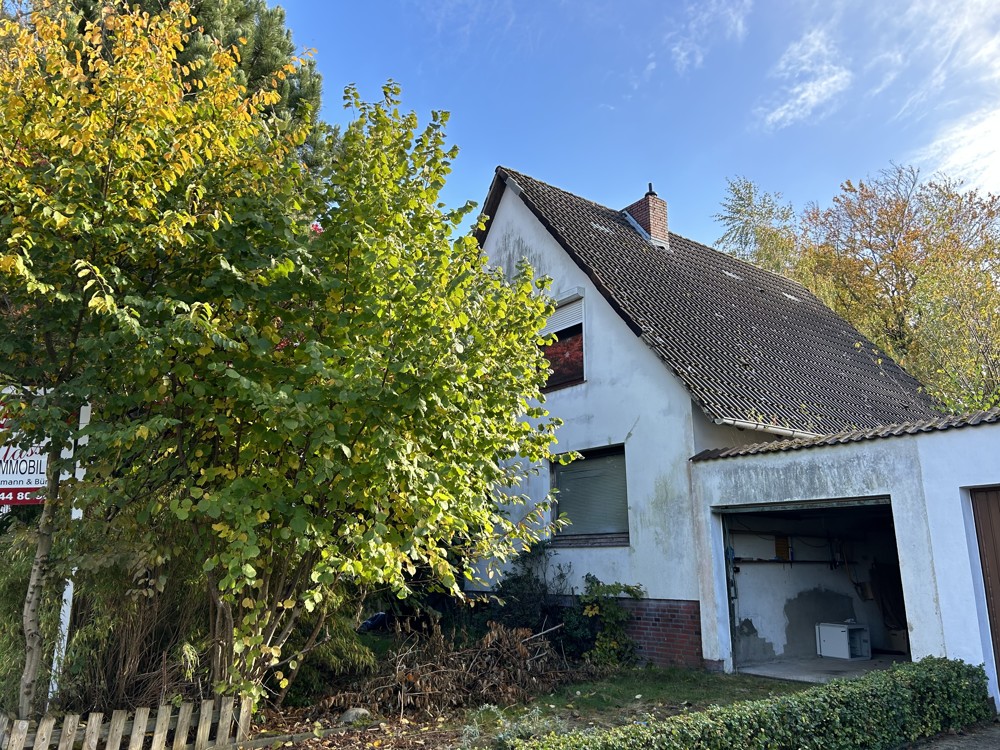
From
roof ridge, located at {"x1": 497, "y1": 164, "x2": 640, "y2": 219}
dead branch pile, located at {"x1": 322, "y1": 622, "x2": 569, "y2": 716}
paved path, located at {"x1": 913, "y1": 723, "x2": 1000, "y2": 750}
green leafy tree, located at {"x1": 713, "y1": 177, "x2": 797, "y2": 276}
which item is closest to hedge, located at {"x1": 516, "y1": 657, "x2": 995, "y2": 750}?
paved path, located at {"x1": 913, "y1": 723, "x2": 1000, "y2": 750}

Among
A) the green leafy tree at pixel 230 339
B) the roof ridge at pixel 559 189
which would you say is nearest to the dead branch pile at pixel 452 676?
the green leafy tree at pixel 230 339

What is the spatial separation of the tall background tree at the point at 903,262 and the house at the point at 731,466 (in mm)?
2713

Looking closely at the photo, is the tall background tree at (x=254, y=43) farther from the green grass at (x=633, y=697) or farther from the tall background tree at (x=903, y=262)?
the tall background tree at (x=903, y=262)

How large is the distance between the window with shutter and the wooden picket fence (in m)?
6.60

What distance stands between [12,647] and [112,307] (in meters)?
3.65

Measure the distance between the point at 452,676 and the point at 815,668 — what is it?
5.85 metres

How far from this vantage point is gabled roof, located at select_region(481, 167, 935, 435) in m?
11.6

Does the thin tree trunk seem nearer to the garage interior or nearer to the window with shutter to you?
the window with shutter

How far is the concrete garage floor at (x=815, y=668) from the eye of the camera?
10047 millimetres

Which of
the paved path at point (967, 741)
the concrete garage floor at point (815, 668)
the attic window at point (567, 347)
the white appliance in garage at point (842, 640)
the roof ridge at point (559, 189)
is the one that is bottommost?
the paved path at point (967, 741)

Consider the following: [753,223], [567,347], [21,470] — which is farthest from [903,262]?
[21,470]

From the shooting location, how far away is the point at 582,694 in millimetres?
8844

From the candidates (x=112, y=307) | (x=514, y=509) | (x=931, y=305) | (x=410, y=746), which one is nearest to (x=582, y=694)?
(x=410, y=746)

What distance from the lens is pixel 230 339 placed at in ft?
19.3
